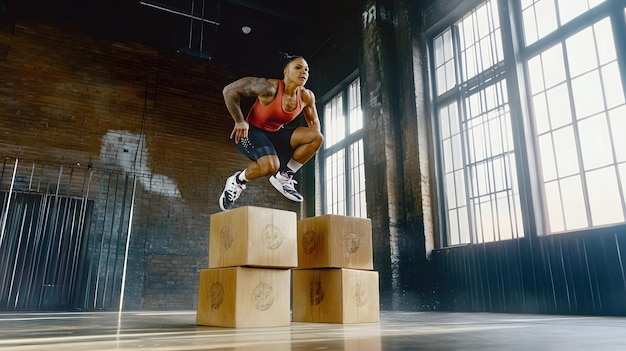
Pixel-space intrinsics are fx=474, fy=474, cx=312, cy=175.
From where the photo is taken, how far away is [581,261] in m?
3.96

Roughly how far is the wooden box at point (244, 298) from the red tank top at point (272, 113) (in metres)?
1.05

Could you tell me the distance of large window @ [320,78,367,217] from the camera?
23.7 ft

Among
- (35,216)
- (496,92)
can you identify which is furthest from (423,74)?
(35,216)

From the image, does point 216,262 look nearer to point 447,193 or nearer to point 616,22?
point 447,193

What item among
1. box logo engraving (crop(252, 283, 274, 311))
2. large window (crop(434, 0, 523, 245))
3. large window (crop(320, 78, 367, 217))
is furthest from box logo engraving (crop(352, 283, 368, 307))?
large window (crop(320, 78, 367, 217))

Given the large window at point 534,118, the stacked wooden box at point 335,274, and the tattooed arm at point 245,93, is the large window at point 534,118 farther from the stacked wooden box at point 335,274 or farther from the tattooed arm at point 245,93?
the tattooed arm at point 245,93

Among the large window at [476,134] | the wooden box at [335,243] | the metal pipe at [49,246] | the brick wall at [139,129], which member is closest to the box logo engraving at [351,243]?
the wooden box at [335,243]

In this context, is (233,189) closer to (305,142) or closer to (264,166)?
(264,166)

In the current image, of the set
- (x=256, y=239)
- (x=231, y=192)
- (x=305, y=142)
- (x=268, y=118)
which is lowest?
(x=256, y=239)

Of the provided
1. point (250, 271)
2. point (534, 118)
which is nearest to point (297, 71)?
point (250, 271)

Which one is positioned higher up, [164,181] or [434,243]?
[164,181]

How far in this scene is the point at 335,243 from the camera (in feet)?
10.5

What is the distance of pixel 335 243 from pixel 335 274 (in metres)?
0.21

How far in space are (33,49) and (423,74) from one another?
554cm
